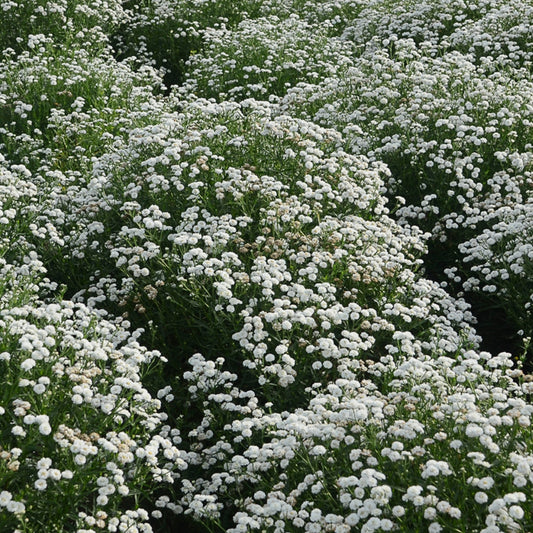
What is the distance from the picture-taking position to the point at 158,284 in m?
5.78

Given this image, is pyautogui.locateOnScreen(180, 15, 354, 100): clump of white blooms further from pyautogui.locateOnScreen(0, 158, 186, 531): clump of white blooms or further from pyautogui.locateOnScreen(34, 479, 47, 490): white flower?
pyautogui.locateOnScreen(34, 479, 47, 490): white flower

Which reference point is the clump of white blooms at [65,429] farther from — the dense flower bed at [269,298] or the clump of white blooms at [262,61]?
the clump of white blooms at [262,61]

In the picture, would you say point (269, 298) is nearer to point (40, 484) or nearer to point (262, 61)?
point (40, 484)

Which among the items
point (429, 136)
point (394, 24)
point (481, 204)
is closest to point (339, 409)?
point (481, 204)

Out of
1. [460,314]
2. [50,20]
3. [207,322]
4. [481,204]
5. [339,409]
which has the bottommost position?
[339,409]

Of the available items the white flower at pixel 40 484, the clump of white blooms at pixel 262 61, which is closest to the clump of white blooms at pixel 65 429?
the white flower at pixel 40 484

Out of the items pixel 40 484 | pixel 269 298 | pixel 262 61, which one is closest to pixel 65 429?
pixel 40 484

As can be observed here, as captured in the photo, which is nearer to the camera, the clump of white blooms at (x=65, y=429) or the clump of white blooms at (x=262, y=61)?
the clump of white blooms at (x=65, y=429)

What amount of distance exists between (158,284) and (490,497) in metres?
2.95

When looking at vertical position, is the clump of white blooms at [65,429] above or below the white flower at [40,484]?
above

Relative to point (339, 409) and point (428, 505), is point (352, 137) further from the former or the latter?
point (428, 505)

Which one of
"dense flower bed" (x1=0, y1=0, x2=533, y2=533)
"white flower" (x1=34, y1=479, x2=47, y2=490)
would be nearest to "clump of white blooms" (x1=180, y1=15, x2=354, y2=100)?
"dense flower bed" (x1=0, y1=0, x2=533, y2=533)

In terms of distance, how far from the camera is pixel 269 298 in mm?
5477

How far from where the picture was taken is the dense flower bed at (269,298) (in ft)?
13.0
